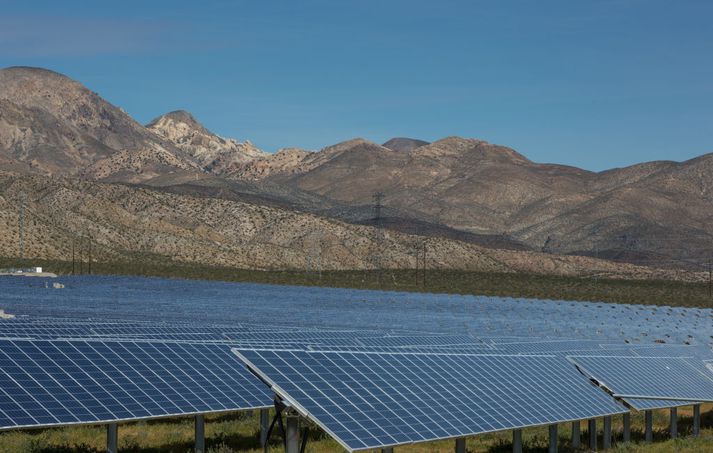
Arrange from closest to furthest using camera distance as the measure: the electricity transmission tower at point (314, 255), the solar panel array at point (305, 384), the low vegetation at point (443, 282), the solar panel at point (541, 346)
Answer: the solar panel array at point (305, 384), the solar panel at point (541, 346), the low vegetation at point (443, 282), the electricity transmission tower at point (314, 255)

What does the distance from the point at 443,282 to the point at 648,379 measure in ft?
425

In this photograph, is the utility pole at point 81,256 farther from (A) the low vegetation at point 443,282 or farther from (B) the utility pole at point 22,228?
(B) the utility pole at point 22,228

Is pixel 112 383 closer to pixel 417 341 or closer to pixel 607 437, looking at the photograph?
pixel 607 437

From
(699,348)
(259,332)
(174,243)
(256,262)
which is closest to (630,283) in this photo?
(256,262)

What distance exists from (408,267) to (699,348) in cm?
14885

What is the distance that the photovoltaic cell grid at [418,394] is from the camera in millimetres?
16766

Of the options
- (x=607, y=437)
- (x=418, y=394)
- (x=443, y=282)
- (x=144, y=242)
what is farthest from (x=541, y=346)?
(x=144, y=242)

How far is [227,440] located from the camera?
26.4 m

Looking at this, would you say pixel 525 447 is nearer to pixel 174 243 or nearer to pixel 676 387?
pixel 676 387

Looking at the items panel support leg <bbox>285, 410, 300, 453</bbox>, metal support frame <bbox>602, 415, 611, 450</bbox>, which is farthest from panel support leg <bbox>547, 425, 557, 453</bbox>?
panel support leg <bbox>285, 410, 300, 453</bbox>

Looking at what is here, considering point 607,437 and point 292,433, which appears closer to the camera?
point 292,433

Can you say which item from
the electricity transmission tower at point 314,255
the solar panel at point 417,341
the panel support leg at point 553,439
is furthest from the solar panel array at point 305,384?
the electricity transmission tower at point 314,255

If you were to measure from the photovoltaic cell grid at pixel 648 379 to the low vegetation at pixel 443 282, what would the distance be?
10532 centimetres

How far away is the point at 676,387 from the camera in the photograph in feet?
92.7
